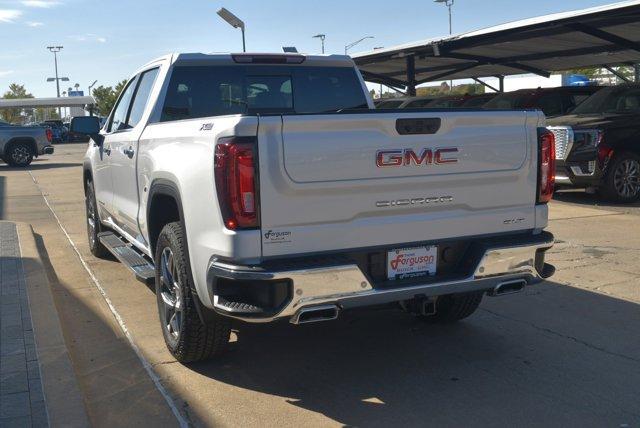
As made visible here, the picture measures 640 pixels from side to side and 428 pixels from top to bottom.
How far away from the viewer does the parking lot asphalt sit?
12.8 ft

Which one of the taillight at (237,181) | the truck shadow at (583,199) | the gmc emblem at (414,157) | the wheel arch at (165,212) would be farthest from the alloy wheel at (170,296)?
the truck shadow at (583,199)

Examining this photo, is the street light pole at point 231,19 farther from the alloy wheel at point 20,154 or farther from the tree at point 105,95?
the tree at point 105,95

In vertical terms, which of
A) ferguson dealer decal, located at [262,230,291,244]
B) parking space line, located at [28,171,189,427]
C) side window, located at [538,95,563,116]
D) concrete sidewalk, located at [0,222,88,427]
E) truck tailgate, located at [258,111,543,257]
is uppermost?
side window, located at [538,95,563,116]

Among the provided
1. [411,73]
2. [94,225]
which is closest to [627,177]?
[94,225]

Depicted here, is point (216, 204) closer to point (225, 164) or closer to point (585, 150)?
point (225, 164)

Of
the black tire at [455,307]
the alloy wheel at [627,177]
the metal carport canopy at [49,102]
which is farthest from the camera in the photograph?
the metal carport canopy at [49,102]

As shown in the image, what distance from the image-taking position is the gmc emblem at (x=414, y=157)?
380 cm

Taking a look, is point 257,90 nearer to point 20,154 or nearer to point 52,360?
point 52,360

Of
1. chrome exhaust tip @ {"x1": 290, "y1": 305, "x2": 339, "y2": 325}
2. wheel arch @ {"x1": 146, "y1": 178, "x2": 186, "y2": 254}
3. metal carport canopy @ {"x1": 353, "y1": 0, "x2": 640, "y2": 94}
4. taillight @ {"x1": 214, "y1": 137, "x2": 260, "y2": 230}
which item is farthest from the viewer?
metal carport canopy @ {"x1": 353, "y1": 0, "x2": 640, "y2": 94}

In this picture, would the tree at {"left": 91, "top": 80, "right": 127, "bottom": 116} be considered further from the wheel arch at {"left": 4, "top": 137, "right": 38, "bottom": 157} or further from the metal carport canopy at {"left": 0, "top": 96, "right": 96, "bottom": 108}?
the wheel arch at {"left": 4, "top": 137, "right": 38, "bottom": 157}

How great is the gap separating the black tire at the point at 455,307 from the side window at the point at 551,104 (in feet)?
32.6

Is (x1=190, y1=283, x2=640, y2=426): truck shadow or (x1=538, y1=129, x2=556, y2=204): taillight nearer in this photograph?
(x1=190, y1=283, x2=640, y2=426): truck shadow

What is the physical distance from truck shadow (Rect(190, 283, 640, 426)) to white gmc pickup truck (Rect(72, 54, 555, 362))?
48cm

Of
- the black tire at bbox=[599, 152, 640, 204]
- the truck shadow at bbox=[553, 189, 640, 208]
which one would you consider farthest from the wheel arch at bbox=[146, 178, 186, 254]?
the truck shadow at bbox=[553, 189, 640, 208]
